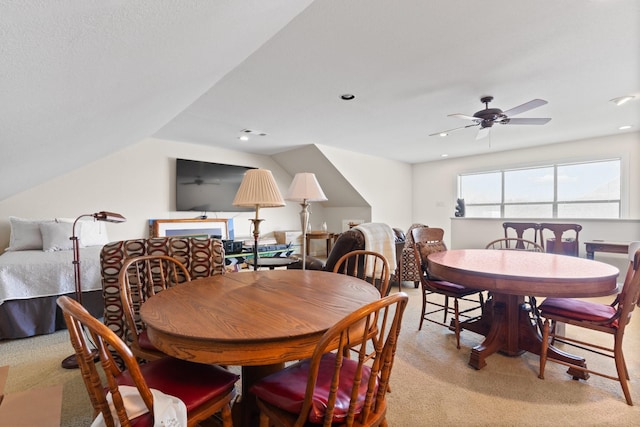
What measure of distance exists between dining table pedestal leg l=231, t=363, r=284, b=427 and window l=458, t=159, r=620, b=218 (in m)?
5.97

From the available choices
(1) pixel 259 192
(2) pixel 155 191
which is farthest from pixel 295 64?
(2) pixel 155 191

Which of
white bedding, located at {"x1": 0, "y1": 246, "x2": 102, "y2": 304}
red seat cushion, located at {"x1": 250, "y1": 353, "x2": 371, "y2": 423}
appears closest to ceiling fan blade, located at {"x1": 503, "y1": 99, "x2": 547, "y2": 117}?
red seat cushion, located at {"x1": 250, "y1": 353, "x2": 371, "y2": 423}

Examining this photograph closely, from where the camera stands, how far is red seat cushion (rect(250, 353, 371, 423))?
2.98 feet

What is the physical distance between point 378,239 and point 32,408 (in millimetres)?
2465

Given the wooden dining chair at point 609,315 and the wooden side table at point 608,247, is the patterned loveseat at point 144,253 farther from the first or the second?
the wooden side table at point 608,247

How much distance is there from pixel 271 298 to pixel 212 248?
92cm

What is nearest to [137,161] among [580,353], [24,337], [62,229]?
[62,229]

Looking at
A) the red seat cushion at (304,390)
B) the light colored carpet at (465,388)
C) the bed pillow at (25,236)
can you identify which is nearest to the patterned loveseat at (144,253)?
the light colored carpet at (465,388)

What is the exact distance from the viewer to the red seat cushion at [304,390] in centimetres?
91

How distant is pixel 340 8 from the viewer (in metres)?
1.85

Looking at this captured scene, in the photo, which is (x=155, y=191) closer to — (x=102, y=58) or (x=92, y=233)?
(x=92, y=233)

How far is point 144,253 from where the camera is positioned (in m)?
1.91

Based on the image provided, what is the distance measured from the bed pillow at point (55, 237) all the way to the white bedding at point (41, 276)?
556 mm

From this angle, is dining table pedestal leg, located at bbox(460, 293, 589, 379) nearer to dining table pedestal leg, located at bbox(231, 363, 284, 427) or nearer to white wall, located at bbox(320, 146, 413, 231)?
dining table pedestal leg, located at bbox(231, 363, 284, 427)
